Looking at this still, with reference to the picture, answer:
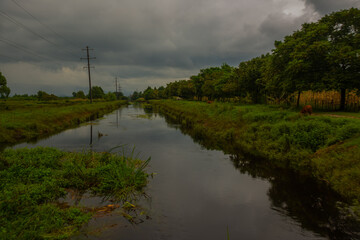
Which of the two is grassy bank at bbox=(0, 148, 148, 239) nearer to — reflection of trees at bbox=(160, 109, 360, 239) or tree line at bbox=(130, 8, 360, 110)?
reflection of trees at bbox=(160, 109, 360, 239)

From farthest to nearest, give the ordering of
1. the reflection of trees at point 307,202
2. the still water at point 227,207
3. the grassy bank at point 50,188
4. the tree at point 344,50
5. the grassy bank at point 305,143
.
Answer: the tree at point 344,50 < the grassy bank at point 305,143 < the reflection of trees at point 307,202 < the still water at point 227,207 < the grassy bank at point 50,188

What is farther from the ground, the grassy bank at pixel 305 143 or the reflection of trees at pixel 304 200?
the grassy bank at pixel 305 143

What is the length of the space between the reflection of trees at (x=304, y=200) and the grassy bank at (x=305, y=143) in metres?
0.68

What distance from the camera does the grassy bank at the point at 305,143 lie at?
28.2 ft

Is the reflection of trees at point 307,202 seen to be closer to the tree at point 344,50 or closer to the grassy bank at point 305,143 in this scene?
the grassy bank at point 305,143

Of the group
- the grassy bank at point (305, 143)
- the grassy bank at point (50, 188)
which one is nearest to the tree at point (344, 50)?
the grassy bank at point (305, 143)

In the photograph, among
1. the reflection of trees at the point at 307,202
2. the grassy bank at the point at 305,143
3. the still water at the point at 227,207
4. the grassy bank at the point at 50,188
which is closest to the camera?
the grassy bank at the point at 50,188

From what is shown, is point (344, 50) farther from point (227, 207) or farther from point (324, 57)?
point (227, 207)

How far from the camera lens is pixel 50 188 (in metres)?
7.46

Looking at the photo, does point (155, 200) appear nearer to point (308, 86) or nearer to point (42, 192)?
point (42, 192)

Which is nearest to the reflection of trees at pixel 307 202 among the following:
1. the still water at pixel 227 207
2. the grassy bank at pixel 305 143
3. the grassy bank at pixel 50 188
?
the still water at pixel 227 207

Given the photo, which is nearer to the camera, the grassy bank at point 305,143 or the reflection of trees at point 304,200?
the reflection of trees at point 304,200

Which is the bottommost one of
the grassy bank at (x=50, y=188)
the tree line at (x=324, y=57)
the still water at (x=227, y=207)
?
the still water at (x=227, y=207)

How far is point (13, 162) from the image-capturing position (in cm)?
939
